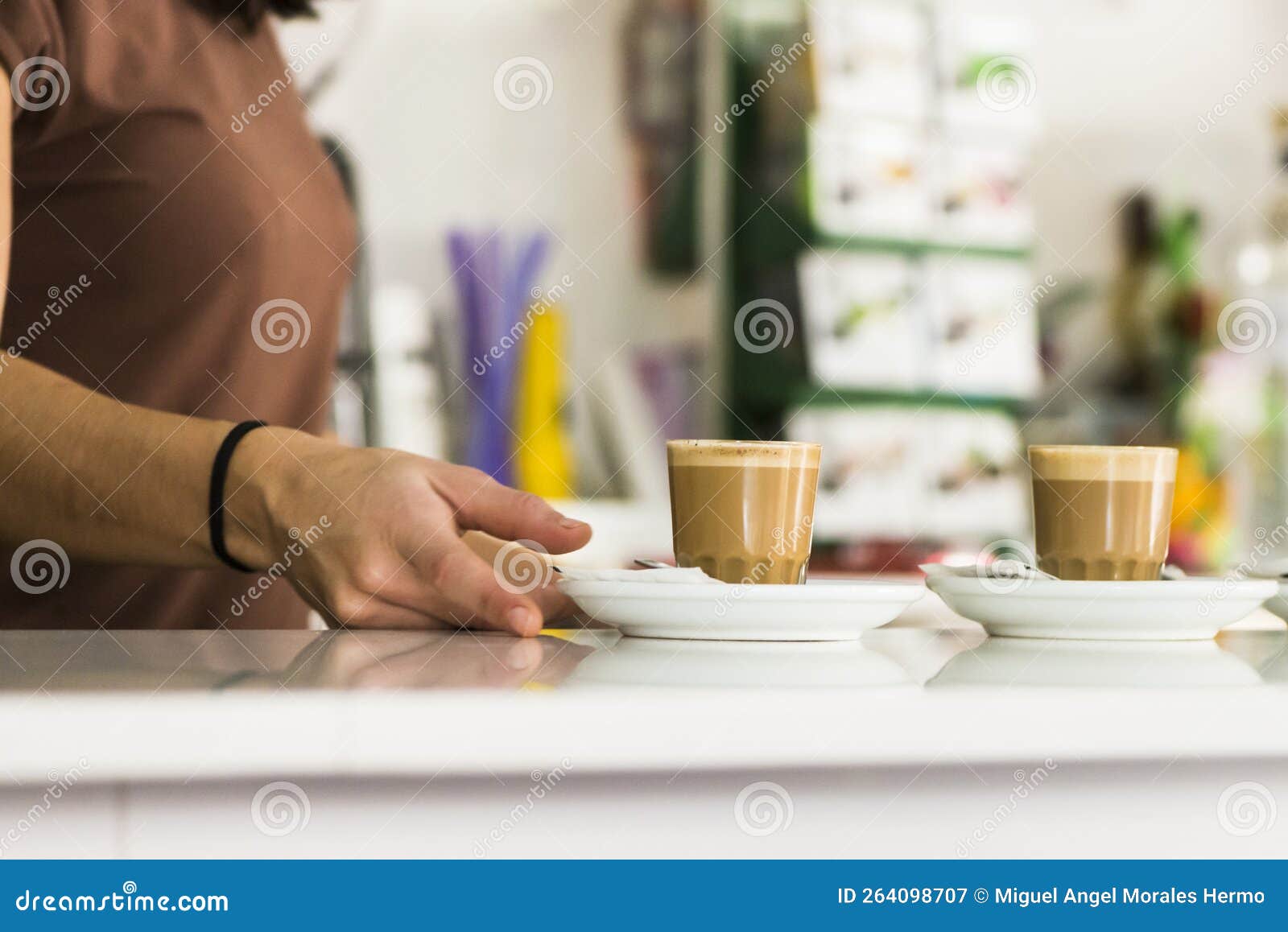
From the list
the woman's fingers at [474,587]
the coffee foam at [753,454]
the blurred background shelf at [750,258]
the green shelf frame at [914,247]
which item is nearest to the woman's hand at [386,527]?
the woman's fingers at [474,587]

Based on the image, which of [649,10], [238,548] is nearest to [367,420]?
[649,10]

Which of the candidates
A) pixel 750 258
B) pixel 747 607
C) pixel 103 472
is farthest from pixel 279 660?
pixel 750 258

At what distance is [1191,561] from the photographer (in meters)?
3.68

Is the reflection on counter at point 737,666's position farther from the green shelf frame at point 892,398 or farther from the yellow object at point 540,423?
the green shelf frame at point 892,398

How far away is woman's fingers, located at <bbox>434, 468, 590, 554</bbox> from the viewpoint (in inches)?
40.3

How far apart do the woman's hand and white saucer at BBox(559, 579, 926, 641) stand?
15 centimetres

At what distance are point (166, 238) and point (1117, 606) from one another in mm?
1070

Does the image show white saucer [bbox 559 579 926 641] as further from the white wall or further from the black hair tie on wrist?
the white wall

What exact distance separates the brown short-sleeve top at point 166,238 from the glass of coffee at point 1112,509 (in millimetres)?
914

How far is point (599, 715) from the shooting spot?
620 mm

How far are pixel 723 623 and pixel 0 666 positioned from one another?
427mm

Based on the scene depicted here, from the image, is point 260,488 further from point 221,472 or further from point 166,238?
point 166,238

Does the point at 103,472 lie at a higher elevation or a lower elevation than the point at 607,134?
lower

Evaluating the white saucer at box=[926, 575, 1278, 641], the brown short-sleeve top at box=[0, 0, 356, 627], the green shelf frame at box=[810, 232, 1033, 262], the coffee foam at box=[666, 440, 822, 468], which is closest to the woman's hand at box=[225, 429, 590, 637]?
the coffee foam at box=[666, 440, 822, 468]
